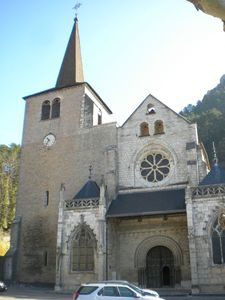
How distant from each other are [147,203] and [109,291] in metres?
10.5

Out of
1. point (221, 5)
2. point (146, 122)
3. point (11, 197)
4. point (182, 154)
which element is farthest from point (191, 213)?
point (11, 197)

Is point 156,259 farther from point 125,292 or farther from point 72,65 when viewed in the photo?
point 72,65

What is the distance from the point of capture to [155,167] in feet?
76.0

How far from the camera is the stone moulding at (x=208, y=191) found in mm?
18312

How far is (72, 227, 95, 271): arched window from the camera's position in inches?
781

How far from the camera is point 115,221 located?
2161 centimetres

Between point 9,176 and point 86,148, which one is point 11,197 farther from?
point 86,148

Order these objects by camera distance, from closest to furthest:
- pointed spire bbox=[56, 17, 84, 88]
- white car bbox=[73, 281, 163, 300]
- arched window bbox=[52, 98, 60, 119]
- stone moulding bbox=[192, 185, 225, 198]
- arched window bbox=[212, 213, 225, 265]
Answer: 1. white car bbox=[73, 281, 163, 300]
2. arched window bbox=[212, 213, 225, 265]
3. stone moulding bbox=[192, 185, 225, 198]
4. arched window bbox=[52, 98, 60, 119]
5. pointed spire bbox=[56, 17, 84, 88]

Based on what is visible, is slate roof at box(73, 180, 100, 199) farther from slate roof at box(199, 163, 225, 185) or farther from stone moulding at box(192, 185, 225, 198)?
slate roof at box(199, 163, 225, 185)

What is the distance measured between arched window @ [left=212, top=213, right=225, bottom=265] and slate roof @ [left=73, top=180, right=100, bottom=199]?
7310 mm

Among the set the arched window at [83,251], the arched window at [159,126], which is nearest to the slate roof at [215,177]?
the arched window at [159,126]

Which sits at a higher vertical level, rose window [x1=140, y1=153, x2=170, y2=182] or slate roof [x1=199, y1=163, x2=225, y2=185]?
rose window [x1=140, y1=153, x2=170, y2=182]

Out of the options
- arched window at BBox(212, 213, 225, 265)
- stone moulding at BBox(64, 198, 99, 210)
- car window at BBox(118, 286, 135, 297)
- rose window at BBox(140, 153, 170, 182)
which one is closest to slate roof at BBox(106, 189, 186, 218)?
stone moulding at BBox(64, 198, 99, 210)

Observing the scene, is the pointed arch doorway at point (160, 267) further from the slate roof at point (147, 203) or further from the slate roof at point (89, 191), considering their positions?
the slate roof at point (89, 191)
